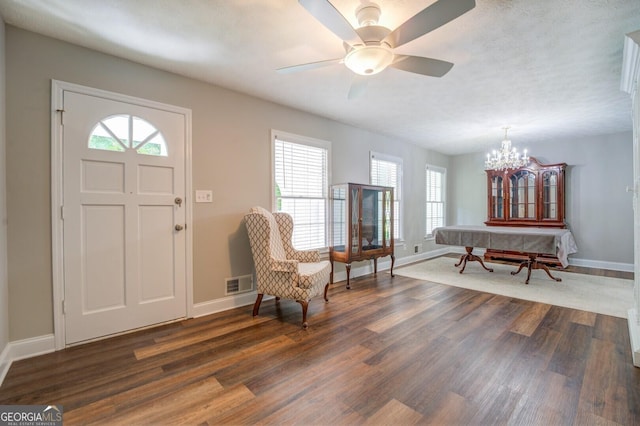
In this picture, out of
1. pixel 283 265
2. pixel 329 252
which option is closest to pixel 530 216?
pixel 329 252

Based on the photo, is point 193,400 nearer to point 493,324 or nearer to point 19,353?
point 19,353

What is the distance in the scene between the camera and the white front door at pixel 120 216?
2.29 metres

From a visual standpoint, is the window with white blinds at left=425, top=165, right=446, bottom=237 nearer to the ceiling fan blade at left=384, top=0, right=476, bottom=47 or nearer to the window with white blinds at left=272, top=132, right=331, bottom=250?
the window with white blinds at left=272, top=132, right=331, bottom=250

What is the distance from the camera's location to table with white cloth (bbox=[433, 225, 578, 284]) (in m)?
3.86

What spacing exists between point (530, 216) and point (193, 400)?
Answer: 650 cm

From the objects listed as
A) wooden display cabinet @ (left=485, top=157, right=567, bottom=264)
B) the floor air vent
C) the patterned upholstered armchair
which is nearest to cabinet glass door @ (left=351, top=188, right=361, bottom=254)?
the patterned upholstered armchair

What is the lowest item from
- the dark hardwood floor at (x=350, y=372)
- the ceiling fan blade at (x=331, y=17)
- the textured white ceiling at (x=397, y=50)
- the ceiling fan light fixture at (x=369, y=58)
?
the dark hardwood floor at (x=350, y=372)

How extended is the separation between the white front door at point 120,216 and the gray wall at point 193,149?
0.46 feet

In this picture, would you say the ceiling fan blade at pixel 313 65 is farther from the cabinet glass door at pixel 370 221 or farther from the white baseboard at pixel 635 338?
the white baseboard at pixel 635 338

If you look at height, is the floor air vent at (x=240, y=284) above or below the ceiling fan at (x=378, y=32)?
below

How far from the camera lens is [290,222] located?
3.43 metres

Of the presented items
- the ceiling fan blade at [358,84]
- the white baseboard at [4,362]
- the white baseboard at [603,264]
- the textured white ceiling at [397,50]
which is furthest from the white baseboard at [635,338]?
the white baseboard at [4,362]

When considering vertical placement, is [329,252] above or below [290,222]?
below

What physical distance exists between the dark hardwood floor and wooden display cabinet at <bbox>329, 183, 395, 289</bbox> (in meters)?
1.22
